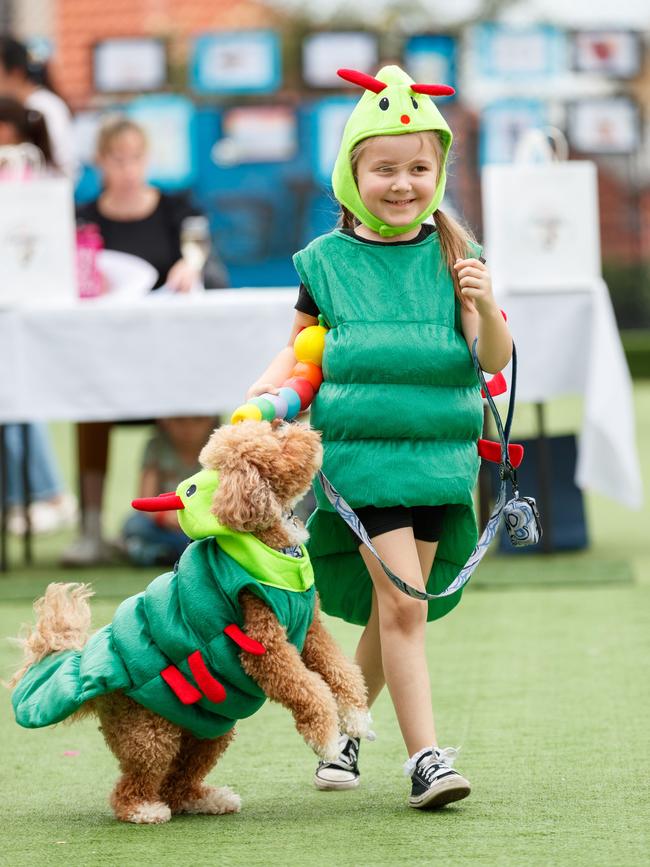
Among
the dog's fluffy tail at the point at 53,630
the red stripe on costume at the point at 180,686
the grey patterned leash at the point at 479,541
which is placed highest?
the grey patterned leash at the point at 479,541

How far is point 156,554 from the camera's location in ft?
22.7

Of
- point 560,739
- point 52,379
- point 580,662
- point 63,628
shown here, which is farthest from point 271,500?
point 52,379

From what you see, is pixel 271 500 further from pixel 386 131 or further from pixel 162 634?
pixel 386 131

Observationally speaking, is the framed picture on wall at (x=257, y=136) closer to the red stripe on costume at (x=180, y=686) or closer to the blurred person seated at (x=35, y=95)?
the blurred person seated at (x=35, y=95)

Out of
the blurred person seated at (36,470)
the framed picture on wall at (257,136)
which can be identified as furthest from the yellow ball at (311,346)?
the framed picture on wall at (257,136)

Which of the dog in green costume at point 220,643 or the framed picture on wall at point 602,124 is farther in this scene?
the framed picture on wall at point 602,124

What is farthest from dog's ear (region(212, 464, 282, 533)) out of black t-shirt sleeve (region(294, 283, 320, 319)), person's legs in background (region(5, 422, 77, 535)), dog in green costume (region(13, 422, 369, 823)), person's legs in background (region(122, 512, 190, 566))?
person's legs in background (region(5, 422, 77, 535))

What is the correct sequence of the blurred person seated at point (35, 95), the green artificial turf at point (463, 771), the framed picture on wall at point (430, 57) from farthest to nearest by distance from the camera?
1. the framed picture on wall at point (430, 57)
2. the blurred person seated at point (35, 95)
3. the green artificial turf at point (463, 771)

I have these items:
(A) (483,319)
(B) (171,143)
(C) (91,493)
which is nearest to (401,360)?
(A) (483,319)

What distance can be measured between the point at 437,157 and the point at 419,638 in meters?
1.04

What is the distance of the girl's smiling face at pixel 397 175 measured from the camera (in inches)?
137

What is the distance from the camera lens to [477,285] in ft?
11.0

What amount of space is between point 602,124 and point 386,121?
13330mm

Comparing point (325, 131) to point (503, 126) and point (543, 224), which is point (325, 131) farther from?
point (543, 224)
